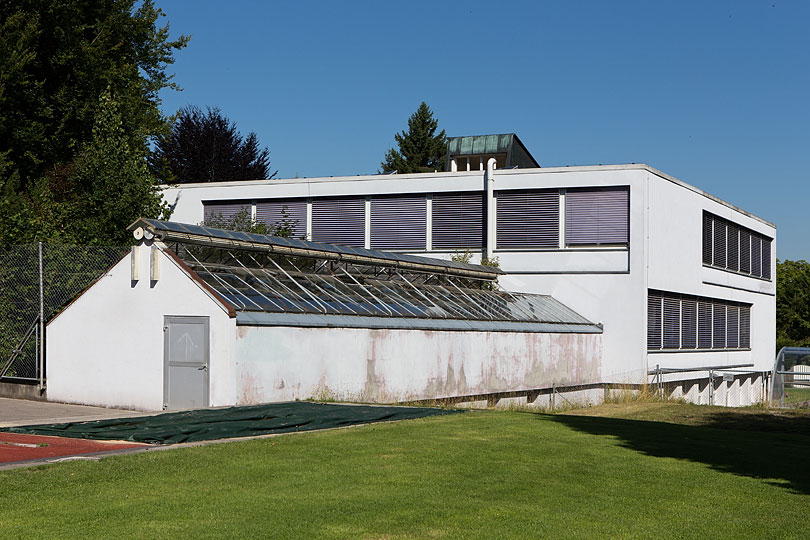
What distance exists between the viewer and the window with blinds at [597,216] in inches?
1394

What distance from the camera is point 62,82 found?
139ft

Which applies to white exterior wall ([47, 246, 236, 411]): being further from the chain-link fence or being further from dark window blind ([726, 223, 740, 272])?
dark window blind ([726, 223, 740, 272])

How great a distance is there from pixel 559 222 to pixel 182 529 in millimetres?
29567

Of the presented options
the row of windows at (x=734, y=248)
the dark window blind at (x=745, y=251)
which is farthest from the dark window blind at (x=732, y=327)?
the dark window blind at (x=745, y=251)

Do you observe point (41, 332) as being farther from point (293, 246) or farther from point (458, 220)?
point (458, 220)

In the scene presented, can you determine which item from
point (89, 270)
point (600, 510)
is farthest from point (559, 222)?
point (600, 510)

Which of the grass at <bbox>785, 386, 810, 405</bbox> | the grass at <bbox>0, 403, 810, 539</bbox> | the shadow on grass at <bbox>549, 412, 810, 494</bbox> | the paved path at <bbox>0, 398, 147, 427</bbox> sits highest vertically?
the grass at <bbox>0, 403, 810, 539</bbox>

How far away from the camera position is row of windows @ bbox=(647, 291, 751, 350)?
119 ft

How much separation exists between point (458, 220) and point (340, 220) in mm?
4816

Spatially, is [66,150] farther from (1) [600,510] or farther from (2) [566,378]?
(1) [600,510]

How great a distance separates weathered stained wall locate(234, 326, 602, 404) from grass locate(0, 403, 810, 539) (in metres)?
6.03

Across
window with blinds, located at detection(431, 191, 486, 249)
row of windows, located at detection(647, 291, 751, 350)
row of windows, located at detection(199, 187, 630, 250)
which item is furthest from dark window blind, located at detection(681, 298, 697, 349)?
window with blinds, located at detection(431, 191, 486, 249)

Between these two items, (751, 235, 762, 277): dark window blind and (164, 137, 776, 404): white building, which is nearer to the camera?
(164, 137, 776, 404): white building

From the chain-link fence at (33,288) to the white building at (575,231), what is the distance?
16.4 meters
